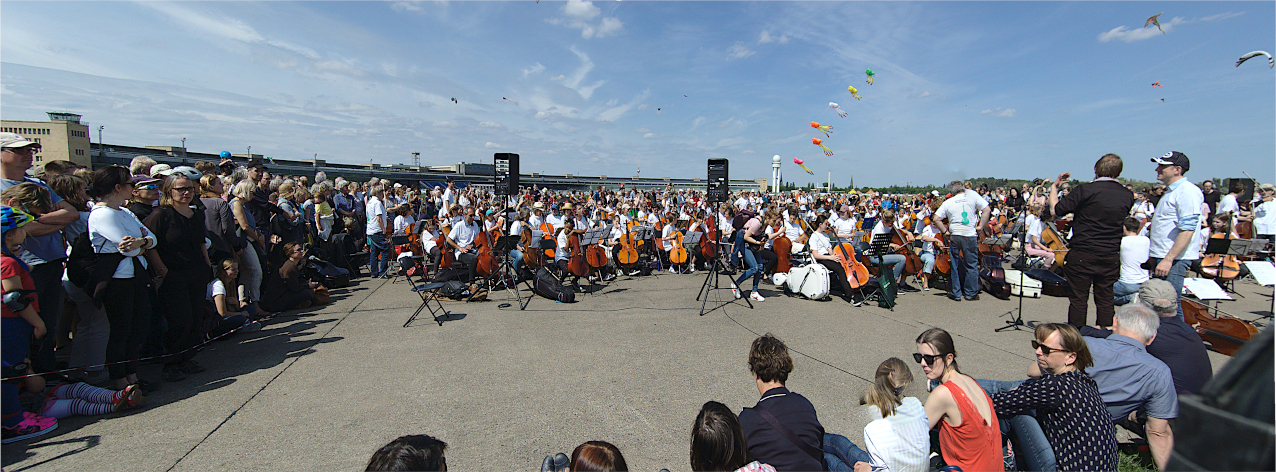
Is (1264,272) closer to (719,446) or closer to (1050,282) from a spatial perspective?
(1050,282)

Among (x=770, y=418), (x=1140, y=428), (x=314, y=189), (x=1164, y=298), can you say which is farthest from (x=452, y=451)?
(x=314, y=189)

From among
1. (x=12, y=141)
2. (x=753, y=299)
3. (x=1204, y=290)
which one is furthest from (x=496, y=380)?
(x=1204, y=290)

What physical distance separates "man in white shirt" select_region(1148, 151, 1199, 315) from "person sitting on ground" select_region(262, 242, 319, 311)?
33.8ft

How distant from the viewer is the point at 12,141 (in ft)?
12.9

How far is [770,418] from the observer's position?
2355 millimetres

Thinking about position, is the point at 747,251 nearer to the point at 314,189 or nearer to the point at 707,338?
the point at 707,338

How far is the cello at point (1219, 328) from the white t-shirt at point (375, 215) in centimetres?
1235

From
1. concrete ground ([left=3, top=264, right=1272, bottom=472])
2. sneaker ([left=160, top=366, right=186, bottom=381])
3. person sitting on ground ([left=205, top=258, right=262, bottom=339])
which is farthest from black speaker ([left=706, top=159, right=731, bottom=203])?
sneaker ([left=160, top=366, right=186, bottom=381])

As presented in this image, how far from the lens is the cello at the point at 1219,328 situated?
5.14 meters

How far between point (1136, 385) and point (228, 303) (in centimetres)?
857

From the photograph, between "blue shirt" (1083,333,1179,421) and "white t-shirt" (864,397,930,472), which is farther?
"blue shirt" (1083,333,1179,421)

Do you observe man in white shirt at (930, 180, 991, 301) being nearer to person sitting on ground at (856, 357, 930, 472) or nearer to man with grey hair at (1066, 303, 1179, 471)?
man with grey hair at (1066, 303, 1179, 471)

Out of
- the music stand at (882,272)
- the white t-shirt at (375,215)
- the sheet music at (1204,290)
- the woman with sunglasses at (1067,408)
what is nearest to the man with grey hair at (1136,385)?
the woman with sunglasses at (1067,408)

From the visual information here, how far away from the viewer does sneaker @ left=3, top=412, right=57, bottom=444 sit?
3230 mm
